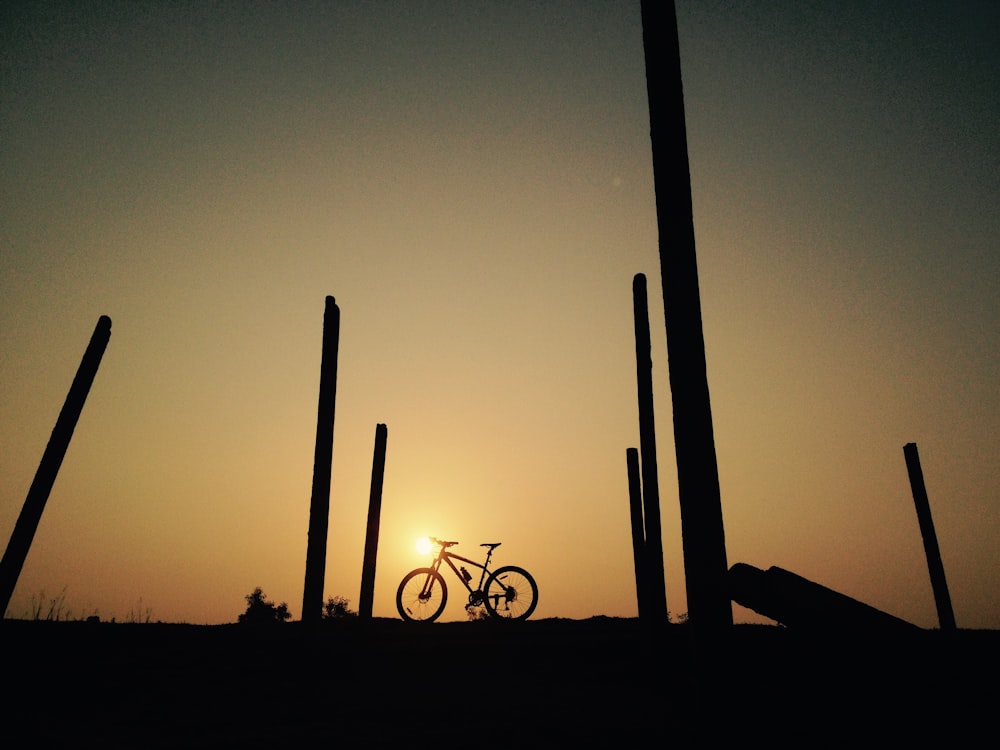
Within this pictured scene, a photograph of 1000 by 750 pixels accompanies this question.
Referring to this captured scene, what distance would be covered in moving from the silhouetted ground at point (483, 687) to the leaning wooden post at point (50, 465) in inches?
33.2

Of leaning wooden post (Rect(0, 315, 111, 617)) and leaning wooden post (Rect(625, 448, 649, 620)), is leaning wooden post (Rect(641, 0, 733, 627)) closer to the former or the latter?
leaning wooden post (Rect(625, 448, 649, 620))

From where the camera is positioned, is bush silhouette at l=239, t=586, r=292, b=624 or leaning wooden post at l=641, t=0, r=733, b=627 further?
bush silhouette at l=239, t=586, r=292, b=624

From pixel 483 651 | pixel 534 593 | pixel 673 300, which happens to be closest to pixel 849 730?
pixel 673 300

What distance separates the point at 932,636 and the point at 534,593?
11580 mm

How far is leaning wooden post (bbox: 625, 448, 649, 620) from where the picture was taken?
10.6 meters

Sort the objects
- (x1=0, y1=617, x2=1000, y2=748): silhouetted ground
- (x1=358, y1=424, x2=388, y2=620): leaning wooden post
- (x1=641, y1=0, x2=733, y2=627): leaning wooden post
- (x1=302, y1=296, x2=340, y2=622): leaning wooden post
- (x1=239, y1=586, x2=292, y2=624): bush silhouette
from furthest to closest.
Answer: (x1=239, y1=586, x2=292, y2=624): bush silhouette, (x1=358, y1=424, x2=388, y2=620): leaning wooden post, (x1=302, y1=296, x2=340, y2=622): leaning wooden post, (x1=0, y1=617, x2=1000, y2=748): silhouetted ground, (x1=641, y1=0, x2=733, y2=627): leaning wooden post

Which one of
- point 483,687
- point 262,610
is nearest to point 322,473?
point 483,687

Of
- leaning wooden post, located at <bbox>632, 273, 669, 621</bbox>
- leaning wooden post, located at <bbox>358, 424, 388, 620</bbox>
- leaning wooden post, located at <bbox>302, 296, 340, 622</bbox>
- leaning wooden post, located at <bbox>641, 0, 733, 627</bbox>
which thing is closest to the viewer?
leaning wooden post, located at <bbox>641, 0, 733, 627</bbox>

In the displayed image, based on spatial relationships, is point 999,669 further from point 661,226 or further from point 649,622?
point 661,226

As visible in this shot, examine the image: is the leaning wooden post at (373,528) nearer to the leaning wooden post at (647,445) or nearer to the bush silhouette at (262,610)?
the leaning wooden post at (647,445)

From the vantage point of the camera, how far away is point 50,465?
976 cm

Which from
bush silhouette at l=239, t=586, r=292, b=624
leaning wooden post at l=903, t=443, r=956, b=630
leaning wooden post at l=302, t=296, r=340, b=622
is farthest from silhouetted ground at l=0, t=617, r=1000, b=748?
bush silhouette at l=239, t=586, r=292, b=624

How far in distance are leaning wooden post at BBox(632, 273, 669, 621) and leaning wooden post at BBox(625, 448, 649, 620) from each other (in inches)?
11.1

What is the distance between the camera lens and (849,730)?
197 inches
